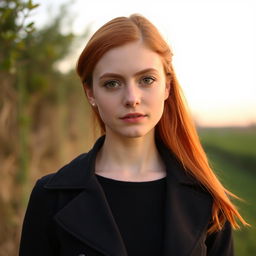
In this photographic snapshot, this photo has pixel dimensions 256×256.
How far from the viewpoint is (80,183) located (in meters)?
2.10

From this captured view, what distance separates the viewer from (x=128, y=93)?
1896mm

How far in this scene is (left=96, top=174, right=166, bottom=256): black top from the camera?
76.1 inches

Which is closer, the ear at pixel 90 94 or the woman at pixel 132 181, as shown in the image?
the woman at pixel 132 181

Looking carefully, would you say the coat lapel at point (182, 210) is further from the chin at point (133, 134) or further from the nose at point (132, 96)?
the nose at point (132, 96)

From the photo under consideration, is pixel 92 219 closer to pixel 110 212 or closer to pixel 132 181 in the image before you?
pixel 110 212

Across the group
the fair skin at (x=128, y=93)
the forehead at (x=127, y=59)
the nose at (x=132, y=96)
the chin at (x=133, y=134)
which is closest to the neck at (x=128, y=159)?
the fair skin at (x=128, y=93)

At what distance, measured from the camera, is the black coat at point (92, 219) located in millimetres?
1925

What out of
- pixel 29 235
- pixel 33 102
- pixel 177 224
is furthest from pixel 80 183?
pixel 33 102

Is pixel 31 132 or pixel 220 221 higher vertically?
pixel 31 132

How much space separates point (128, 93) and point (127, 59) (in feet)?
0.51

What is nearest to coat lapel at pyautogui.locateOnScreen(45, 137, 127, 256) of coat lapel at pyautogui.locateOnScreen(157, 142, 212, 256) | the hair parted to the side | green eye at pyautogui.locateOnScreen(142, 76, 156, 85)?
coat lapel at pyautogui.locateOnScreen(157, 142, 212, 256)

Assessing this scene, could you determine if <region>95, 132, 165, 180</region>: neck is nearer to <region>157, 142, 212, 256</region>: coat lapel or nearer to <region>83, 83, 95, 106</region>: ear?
<region>157, 142, 212, 256</region>: coat lapel

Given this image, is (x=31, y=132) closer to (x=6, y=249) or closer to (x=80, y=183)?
(x=6, y=249)

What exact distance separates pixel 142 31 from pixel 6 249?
281 centimetres
